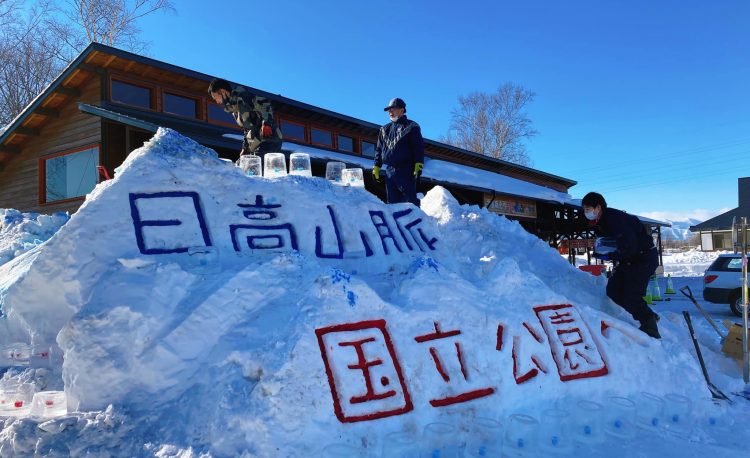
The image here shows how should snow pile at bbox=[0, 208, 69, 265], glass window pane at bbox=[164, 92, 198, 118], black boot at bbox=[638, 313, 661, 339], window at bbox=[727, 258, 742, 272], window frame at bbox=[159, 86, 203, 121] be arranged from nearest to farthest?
black boot at bbox=[638, 313, 661, 339], snow pile at bbox=[0, 208, 69, 265], window at bbox=[727, 258, 742, 272], window frame at bbox=[159, 86, 203, 121], glass window pane at bbox=[164, 92, 198, 118]

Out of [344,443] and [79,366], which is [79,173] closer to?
[79,366]

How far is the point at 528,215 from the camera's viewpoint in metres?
15.3

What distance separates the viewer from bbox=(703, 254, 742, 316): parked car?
9.52 m

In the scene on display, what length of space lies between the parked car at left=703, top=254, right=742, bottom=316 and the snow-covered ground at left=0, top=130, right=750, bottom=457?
24.4ft

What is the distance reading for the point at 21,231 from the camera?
6.42 meters

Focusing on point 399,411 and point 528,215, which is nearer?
point 399,411

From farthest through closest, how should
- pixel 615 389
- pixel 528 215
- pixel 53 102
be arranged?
pixel 528 215, pixel 53 102, pixel 615 389

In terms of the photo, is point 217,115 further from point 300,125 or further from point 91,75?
point 91,75

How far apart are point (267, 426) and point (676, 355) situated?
333 cm

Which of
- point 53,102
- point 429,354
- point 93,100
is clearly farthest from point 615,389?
point 53,102

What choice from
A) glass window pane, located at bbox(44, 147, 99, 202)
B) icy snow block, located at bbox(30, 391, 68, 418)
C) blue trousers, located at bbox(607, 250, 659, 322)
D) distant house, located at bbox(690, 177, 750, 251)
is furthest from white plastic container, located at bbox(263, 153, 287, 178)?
glass window pane, located at bbox(44, 147, 99, 202)

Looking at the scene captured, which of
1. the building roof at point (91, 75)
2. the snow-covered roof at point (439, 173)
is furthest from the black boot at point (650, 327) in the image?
the building roof at point (91, 75)

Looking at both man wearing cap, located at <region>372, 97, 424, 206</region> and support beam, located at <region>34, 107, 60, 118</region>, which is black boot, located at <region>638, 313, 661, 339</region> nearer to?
man wearing cap, located at <region>372, 97, 424, 206</region>

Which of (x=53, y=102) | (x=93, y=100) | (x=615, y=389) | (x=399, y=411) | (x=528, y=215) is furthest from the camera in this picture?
(x=528, y=215)
